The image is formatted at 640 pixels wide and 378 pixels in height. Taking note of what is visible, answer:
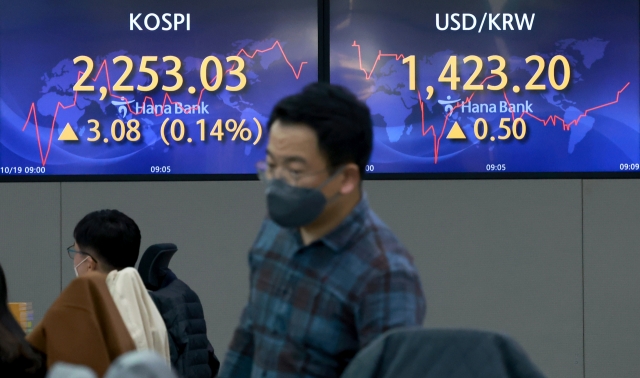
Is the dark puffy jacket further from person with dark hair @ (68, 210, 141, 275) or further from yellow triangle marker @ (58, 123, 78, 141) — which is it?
yellow triangle marker @ (58, 123, 78, 141)

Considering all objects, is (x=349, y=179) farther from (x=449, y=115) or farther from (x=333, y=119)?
(x=449, y=115)

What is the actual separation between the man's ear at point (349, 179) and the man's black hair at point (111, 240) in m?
1.62

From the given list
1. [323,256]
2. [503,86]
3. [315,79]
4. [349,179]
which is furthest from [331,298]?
[503,86]

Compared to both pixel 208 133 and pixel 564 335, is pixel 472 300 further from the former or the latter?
pixel 208 133

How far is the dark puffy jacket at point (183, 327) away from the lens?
2.93 m

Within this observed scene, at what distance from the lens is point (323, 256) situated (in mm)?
1462

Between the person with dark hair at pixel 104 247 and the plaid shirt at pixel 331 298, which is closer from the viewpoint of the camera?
the plaid shirt at pixel 331 298

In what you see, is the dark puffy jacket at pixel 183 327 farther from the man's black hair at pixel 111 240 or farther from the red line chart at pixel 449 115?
the red line chart at pixel 449 115

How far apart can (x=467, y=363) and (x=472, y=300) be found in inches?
128

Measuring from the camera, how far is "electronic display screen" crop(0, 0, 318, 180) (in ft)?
14.1

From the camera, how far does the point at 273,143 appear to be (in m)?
1.46

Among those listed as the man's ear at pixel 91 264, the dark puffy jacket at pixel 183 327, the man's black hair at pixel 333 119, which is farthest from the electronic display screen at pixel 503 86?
the man's black hair at pixel 333 119

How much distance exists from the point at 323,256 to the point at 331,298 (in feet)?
0.29

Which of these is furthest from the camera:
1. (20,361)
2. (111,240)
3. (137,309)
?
(111,240)
